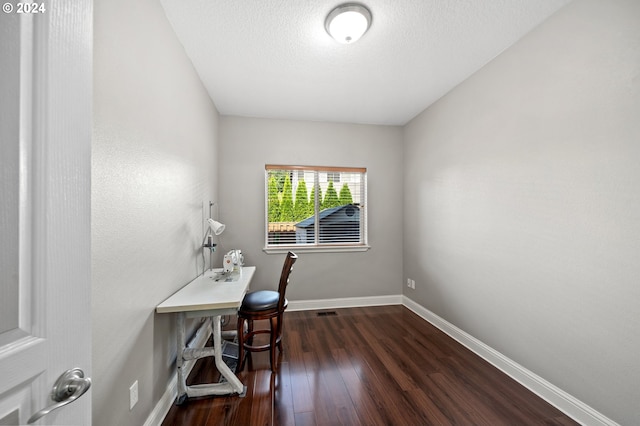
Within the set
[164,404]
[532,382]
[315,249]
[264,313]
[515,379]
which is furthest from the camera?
[315,249]

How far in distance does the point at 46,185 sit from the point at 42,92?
0.21 m

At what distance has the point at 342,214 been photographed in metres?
3.66

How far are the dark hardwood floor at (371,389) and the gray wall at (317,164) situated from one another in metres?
A: 0.94

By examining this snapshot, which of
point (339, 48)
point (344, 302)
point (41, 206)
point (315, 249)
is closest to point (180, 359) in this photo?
point (41, 206)

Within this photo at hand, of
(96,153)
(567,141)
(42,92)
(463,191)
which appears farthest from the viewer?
(463,191)

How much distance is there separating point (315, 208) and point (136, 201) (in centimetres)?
243

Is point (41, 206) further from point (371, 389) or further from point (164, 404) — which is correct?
point (371, 389)

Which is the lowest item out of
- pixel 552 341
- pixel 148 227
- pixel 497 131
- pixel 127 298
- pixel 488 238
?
pixel 552 341

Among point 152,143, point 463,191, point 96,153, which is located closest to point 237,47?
point 152,143

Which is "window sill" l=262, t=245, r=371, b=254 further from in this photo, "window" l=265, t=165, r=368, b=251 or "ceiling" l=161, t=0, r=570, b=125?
"ceiling" l=161, t=0, r=570, b=125

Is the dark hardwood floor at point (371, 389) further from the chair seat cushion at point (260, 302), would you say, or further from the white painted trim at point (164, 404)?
the chair seat cushion at point (260, 302)

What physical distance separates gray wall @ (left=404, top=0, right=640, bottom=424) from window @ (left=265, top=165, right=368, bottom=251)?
1.35m

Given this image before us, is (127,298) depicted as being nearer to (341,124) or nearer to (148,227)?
(148,227)

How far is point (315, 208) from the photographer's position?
11.8ft
